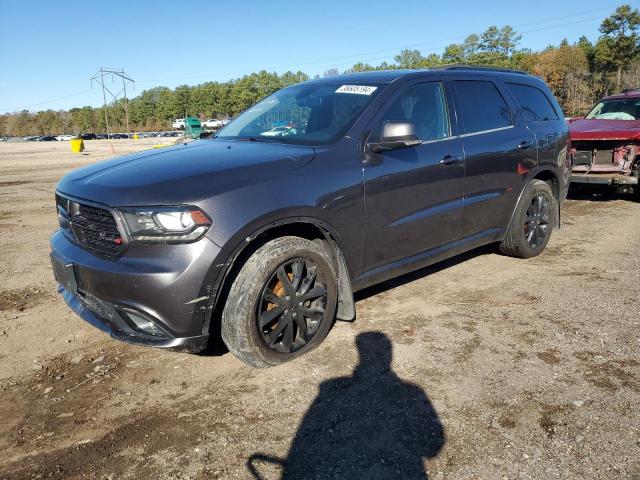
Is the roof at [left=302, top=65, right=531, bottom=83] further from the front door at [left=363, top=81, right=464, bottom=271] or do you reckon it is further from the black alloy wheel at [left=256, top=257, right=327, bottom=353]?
the black alloy wheel at [left=256, top=257, right=327, bottom=353]

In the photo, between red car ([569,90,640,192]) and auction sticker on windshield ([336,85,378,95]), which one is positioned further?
red car ([569,90,640,192])

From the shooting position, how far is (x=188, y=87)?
474 ft

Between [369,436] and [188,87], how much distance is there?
15355cm

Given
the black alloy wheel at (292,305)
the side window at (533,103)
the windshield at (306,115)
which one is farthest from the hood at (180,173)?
the side window at (533,103)

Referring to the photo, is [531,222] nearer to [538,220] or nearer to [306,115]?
[538,220]

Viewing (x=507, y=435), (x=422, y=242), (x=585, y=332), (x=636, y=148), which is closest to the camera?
(x=507, y=435)

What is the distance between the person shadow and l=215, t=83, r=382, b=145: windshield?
1645 millimetres

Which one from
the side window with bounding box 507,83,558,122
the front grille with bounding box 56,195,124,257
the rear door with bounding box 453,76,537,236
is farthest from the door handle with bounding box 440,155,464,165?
the front grille with bounding box 56,195,124,257

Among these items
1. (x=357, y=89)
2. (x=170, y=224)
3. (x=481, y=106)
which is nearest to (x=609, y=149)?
(x=481, y=106)

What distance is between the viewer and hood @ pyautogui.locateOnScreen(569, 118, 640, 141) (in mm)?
8125

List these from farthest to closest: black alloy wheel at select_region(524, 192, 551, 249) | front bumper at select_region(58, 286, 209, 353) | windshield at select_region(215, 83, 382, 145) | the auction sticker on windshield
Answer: black alloy wheel at select_region(524, 192, 551, 249) → the auction sticker on windshield → windshield at select_region(215, 83, 382, 145) → front bumper at select_region(58, 286, 209, 353)

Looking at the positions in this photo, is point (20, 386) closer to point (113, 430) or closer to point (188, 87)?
point (113, 430)

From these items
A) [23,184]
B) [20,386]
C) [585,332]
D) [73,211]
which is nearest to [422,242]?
[585,332]

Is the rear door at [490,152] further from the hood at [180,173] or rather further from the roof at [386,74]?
the hood at [180,173]
